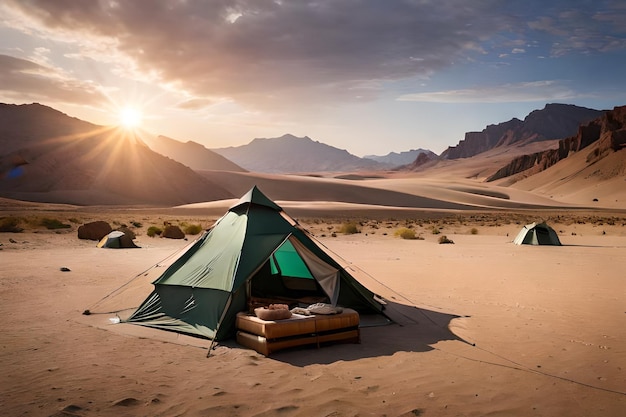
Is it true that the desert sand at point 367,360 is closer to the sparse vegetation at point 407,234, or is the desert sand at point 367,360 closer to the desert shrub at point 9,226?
the desert shrub at point 9,226

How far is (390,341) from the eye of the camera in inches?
363

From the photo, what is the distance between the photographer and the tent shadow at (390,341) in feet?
27.2

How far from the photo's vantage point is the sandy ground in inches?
249

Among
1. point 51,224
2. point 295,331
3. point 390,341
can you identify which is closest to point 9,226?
point 51,224

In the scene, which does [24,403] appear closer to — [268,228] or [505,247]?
[268,228]

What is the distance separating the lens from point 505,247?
→ 2580 centimetres

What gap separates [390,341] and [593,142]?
522 ft

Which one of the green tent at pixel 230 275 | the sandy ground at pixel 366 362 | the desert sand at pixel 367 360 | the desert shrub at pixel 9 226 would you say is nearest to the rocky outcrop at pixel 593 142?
the desert sand at pixel 367 360

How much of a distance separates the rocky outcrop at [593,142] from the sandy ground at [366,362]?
129 meters

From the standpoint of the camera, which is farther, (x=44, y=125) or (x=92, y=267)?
(x=44, y=125)

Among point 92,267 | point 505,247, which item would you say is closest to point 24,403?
point 92,267

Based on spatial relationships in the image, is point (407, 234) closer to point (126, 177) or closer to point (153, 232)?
point (153, 232)

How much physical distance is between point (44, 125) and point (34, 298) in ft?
348

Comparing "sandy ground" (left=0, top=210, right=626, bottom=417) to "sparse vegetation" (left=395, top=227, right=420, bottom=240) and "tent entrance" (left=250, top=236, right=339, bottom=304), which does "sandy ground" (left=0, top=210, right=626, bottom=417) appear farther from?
"sparse vegetation" (left=395, top=227, right=420, bottom=240)
